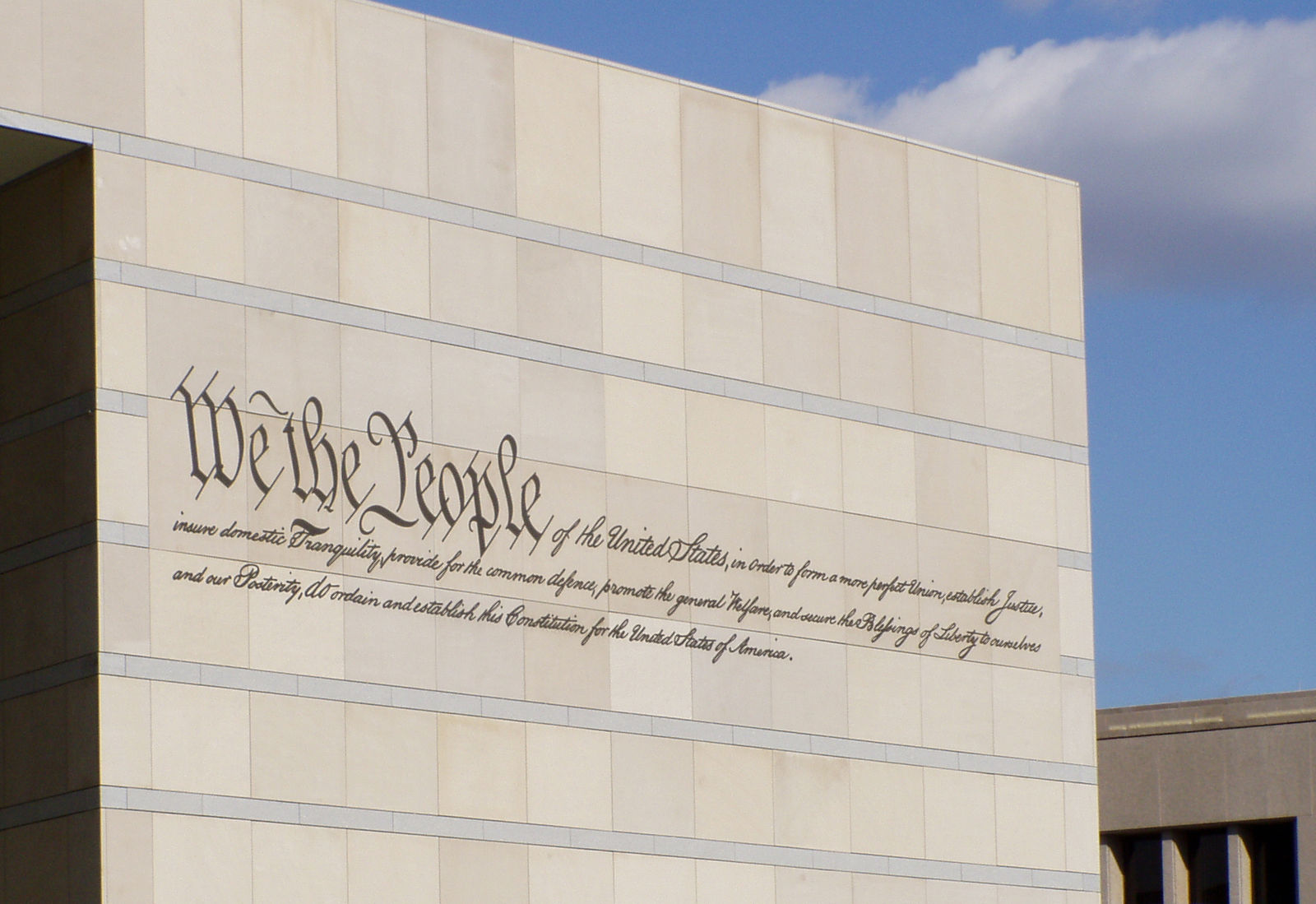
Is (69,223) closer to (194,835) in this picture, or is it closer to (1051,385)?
(194,835)

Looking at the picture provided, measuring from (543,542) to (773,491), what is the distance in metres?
4.18

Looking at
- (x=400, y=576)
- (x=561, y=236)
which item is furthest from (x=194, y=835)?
(x=561, y=236)

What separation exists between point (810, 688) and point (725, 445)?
12.6 ft

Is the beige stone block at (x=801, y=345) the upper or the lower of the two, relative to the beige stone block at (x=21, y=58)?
lower

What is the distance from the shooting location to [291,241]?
99.9 feet

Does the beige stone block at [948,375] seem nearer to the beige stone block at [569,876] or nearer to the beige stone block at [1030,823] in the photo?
the beige stone block at [1030,823]

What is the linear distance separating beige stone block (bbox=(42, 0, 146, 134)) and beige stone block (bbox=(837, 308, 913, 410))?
11817mm

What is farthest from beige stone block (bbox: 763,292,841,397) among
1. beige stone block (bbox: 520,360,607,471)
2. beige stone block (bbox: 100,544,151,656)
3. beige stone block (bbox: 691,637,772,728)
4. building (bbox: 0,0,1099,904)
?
beige stone block (bbox: 100,544,151,656)

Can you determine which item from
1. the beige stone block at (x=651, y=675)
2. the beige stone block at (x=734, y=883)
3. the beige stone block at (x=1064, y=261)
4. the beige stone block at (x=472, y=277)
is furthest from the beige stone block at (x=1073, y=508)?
the beige stone block at (x=472, y=277)

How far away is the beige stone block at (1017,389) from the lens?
37.6 metres

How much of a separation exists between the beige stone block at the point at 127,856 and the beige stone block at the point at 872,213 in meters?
14.3

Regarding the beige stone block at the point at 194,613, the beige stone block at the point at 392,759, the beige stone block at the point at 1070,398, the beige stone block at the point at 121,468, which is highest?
the beige stone block at the point at 1070,398

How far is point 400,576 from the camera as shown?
30.7 m

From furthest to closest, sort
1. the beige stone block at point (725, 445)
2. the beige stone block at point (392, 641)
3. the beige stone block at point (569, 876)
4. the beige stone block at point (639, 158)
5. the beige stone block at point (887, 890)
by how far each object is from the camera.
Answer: the beige stone block at point (887, 890), the beige stone block at point (725, 445), the beige stone block at point (639, 158), the beige stone block at point (569, 876), the beige stone block at point (392, 641)
